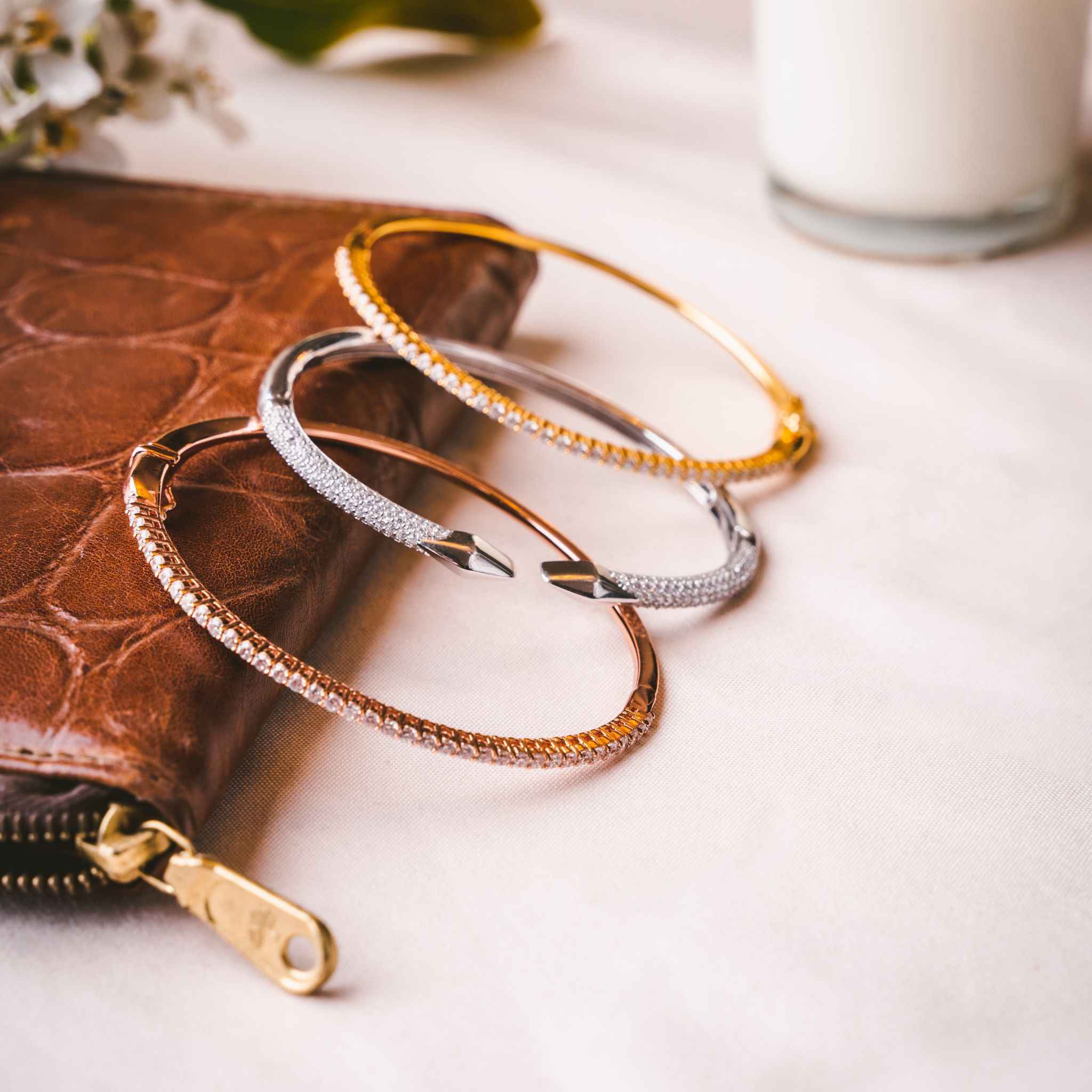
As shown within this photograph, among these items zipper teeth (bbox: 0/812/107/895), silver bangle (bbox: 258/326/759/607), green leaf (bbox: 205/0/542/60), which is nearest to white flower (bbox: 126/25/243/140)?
green leaf (bbox: 205/0/542/60)

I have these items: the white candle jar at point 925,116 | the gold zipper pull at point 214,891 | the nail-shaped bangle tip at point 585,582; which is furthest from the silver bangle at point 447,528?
the white candle jar at point 925,116

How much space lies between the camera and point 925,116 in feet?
2.47

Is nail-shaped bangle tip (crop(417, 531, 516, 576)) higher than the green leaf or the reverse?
the reverse

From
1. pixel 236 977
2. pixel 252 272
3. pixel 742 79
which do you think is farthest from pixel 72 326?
pixel 742 79

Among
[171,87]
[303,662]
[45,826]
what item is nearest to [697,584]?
[303,662]

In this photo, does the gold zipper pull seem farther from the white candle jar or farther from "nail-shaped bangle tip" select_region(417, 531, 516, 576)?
the white candle jar

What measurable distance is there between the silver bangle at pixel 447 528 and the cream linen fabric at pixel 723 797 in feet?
0.06

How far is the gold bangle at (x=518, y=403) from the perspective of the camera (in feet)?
1.81

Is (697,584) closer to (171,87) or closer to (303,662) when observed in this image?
(303,662)

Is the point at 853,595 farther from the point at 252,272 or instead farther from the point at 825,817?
the point at 252,272

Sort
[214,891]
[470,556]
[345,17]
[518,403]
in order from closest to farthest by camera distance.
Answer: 1. [214,891]
2. [470,556]
3. [518,403]
4. [345,17]

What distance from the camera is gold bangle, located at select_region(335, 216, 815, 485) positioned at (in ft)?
1.81

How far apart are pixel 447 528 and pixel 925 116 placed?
0.42 metres

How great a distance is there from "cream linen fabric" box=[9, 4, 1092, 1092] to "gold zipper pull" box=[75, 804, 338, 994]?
0.01m
